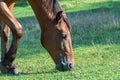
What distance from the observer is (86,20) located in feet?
55.8

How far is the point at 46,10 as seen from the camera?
9.09m

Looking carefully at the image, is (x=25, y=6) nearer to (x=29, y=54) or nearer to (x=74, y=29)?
(x=74, y=29)

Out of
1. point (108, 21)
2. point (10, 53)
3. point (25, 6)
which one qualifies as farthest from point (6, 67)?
point (25, 6)

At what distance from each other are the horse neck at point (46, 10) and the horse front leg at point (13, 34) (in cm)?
55

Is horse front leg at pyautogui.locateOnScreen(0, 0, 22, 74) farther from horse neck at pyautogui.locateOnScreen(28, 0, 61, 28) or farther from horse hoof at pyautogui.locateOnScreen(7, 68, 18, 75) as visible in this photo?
horse neck at pyautogui.locateOnScreen(28, 0, 61, 28)

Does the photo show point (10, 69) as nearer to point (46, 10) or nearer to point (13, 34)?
point (13, 34)

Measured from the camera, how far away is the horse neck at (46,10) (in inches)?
357

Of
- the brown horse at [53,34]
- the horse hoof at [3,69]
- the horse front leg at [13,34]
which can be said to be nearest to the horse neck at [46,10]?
the brown horse at [53,34]

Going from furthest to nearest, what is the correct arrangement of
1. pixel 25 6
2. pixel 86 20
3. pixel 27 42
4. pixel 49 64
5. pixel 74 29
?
pixel 25 6
pixel 86 20
pixel 74 29
pixel 27 42
pixel 49 64

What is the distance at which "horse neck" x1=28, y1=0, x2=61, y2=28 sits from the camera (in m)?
9.06

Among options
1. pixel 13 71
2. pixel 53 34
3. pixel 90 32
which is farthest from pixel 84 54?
pixel 90 32

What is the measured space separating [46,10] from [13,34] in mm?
826

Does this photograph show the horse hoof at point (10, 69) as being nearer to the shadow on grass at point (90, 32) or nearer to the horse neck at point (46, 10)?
the horse neck at point (46, 10)

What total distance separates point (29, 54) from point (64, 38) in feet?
8.96
